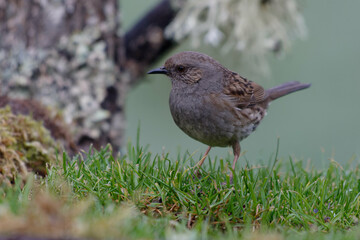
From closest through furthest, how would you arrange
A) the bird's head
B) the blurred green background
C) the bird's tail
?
1. the bird's head
2. the bird's tail
3. the blurred green background

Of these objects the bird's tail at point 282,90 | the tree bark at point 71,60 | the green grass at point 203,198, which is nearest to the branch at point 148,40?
the tree bark at point 71,60

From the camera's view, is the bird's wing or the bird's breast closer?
the bird's breast

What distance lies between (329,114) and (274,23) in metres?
6.95

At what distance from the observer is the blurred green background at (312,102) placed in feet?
40.7

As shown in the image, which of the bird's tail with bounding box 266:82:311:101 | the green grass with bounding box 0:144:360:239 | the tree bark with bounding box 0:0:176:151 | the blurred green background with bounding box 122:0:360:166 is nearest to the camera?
the green grass with bounding box 0:144:360:239

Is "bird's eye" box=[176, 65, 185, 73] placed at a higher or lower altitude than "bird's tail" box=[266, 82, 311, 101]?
higher

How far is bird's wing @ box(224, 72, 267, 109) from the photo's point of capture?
529 cm

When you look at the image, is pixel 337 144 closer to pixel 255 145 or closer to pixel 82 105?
pixel 255 145

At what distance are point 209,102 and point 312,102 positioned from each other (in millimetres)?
9181

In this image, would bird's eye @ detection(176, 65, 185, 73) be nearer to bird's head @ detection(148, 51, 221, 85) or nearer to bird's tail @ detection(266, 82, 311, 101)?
bird's head @ detection(148, 51, 221, 85)

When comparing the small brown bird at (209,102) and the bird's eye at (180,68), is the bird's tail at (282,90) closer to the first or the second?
the small brown bird at (209,102)

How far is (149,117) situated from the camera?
12.7m

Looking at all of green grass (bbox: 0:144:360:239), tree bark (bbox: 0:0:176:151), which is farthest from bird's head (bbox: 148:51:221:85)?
tree bark (bbox: 0:0:176:151)

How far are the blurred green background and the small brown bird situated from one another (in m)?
6.40
